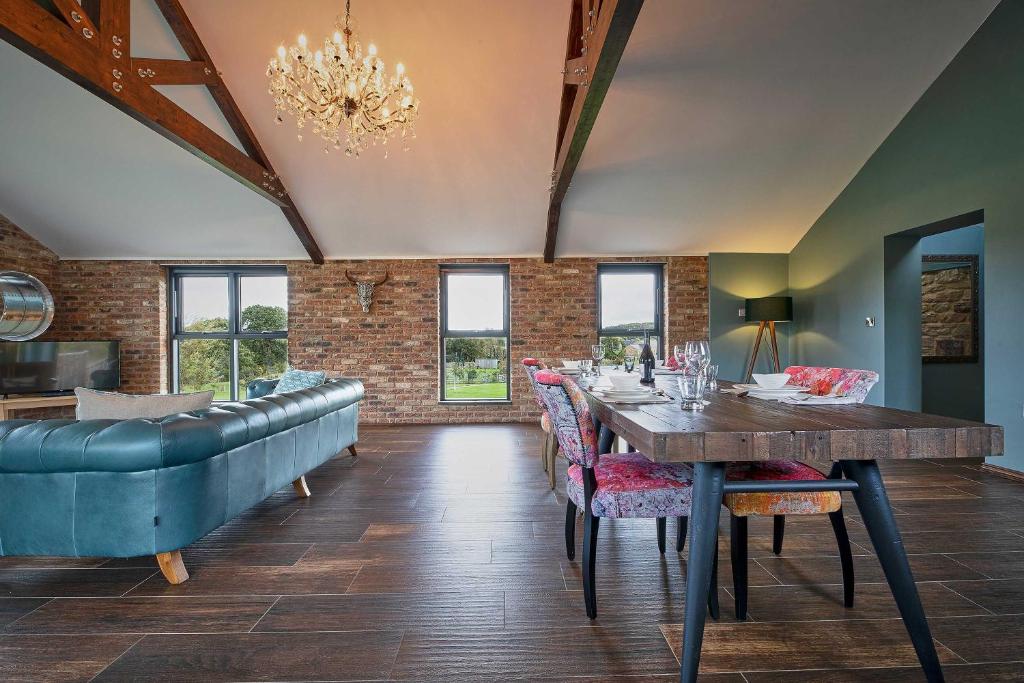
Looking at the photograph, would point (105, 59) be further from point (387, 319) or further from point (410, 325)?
point (410, 325)

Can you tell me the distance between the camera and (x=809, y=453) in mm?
1245

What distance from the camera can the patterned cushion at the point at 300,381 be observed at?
12.3 feet

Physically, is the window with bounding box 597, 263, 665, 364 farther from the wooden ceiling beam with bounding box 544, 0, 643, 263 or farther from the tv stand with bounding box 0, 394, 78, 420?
the tv stand with bounding box 0, 394, 78, 420

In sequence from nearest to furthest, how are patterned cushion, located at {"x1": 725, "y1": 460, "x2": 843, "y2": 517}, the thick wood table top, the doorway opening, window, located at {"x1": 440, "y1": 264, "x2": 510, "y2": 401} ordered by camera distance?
the thick wood table top
patterned cushion, located at {"x1": 725, "y1": 460, "x2": 843, "y2": 517}
the doorway opening
window, located at {"x1": 440, "y1": 264, "x2": 510, "y2": 401}

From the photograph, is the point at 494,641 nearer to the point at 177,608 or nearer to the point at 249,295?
the point at 177,608

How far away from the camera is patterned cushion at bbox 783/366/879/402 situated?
1.93m

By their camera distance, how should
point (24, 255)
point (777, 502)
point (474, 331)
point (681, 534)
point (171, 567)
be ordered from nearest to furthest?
point (777, 502) < point (171, 567) < point (681, 534) < point (24, 255) < point (474, 331)

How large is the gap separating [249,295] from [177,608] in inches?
194

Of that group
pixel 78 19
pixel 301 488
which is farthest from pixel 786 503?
pixel 78 19

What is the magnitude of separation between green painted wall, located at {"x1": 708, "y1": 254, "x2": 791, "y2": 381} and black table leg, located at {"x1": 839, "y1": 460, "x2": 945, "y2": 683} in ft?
14.8

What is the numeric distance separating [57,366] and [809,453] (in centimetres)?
694

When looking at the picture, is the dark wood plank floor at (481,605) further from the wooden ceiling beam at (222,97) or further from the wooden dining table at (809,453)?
the wooden ceiling beam at (222,97)

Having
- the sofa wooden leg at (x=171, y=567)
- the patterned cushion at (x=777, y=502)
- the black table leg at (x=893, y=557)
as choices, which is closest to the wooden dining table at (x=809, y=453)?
the black table leg at (x=893, y=557)

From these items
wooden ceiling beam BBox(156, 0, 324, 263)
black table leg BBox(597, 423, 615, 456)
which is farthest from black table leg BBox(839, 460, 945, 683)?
wooden ceiling beam BBox(156, 0, 324, 263)
